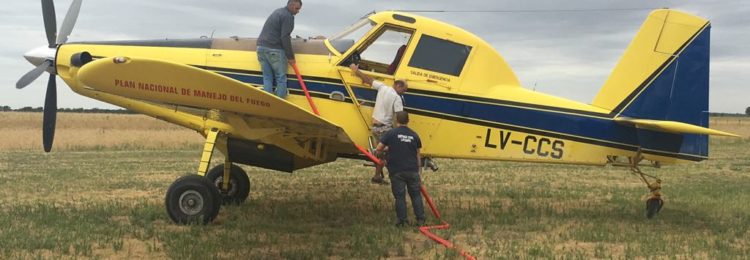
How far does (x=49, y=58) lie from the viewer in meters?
7.58

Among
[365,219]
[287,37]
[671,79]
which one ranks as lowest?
[365,219]

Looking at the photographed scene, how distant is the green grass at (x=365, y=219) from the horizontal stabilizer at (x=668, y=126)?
126 centimetres

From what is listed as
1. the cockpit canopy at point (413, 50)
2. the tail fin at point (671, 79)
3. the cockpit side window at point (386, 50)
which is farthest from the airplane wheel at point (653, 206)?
the cockpit side window at point (386, 50)

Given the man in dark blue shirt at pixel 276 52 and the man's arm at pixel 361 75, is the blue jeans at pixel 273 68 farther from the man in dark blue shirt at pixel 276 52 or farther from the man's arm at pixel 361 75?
the man's arm at pixel 361 75

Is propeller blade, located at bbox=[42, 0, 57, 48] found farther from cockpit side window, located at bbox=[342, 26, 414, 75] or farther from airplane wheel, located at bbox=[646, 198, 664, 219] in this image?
airplane wheel, located at bbox=[646, 198, 664, 219]

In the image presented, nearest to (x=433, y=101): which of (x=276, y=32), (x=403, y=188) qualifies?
(x=403, y=188)

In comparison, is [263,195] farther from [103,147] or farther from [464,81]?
[103,147]

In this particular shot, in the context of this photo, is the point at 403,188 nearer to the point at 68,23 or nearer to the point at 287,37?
the point at 287,37

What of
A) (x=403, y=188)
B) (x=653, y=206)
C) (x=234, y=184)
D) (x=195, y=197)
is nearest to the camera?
(x=195, y=197)

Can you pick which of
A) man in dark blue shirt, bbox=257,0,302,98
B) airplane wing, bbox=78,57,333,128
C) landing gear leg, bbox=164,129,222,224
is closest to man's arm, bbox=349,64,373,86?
man in dark blue shirt, bbox=257,0,302,98

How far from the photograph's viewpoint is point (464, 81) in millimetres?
7613

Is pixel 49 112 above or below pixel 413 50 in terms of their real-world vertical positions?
below

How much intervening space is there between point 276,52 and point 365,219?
252 cm

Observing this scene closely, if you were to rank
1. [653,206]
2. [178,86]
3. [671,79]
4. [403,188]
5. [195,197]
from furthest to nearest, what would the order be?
[653,206] → [671,79] → [403,188] → [195,197] → [178,86]
